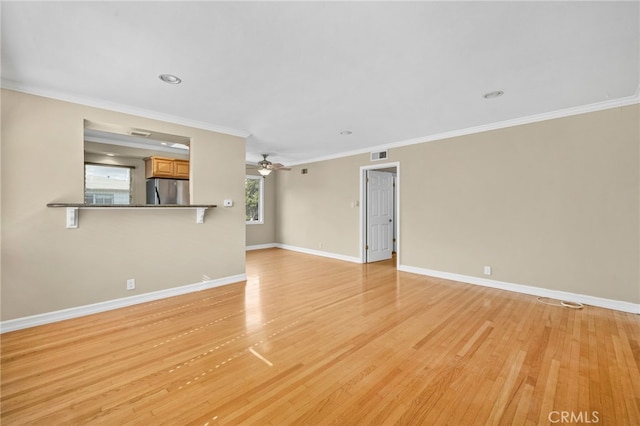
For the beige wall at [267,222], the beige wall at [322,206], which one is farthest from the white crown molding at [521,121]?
the beige wall at [267,222]

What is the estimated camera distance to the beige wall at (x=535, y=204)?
11.0 ft

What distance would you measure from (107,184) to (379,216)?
582cm

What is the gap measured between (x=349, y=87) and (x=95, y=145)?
193 inches

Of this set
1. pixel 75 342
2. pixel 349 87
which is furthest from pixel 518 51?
pixel 75 342

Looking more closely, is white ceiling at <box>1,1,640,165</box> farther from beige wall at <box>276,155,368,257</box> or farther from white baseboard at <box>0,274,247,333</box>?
beige wall at <box>276,155,368,257</box>

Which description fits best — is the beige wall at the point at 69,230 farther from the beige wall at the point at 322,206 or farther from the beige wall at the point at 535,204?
the beige wall at the point at 535,204

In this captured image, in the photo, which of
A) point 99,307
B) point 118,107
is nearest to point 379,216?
point 118,107

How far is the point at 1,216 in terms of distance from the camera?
280 cm

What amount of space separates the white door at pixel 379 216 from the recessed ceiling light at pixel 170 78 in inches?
170

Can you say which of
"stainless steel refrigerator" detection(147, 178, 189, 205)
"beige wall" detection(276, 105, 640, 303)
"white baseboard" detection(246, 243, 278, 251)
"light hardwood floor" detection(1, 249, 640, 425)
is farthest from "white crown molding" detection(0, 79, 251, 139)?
"white baseboard" detection(246, 243, 278, 251)

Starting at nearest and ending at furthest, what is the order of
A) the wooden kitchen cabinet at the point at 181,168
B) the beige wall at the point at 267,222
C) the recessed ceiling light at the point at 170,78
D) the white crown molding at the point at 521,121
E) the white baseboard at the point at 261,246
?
the recessed ceiling light at the point at 170,78
the white crown molding at the point at 521,121
the wooden kitchen cabinet at the point at 181,168
the white baseboard at the point at 261,246
the beige wall at the point at 267,222

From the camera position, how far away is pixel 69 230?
317cm

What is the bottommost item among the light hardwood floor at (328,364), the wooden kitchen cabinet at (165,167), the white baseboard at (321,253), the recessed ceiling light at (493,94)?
the light hardwood floor at (328,364)

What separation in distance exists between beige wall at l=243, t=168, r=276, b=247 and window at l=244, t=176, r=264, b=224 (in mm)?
122
